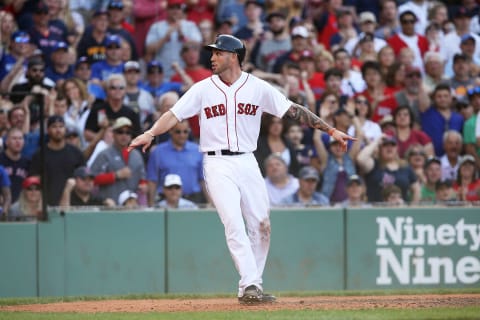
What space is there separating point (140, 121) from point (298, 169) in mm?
1963

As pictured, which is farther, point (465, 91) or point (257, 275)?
point (465, 91)

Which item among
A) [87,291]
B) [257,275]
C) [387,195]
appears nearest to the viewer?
[257,275]

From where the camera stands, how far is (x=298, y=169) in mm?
11969

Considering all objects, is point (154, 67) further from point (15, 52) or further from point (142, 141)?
point (142, 141)

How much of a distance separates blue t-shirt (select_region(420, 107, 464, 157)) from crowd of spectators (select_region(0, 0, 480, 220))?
0.02 meters

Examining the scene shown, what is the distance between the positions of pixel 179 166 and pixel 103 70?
2201mm

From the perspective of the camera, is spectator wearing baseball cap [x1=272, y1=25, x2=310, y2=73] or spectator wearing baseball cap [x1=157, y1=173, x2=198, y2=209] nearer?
spectator wearing baseball cap [x1=157, y1=173, x2=198, y2=209]

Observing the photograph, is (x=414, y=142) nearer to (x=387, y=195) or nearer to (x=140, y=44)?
(x=387, y=195)

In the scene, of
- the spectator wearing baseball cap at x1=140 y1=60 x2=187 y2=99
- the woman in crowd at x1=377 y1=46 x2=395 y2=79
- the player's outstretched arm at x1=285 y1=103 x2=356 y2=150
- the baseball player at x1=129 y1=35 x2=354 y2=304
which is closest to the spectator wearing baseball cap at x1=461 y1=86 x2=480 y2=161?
the woman in crowd at x1=377 y1=46 x2=395 y2=79

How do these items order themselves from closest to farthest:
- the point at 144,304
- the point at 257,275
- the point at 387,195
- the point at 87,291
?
the point at 257,275 < the point at 144,304 < the point at 87,291 < the point at 387,195

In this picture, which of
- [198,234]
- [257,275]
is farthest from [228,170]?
[198,234]

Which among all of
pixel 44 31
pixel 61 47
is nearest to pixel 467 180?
pixel 61 47

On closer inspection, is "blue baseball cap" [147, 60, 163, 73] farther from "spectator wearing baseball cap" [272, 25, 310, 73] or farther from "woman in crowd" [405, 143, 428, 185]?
"woman in crowd" [405, 143, 428, 185]

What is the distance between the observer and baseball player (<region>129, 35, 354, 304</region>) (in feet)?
25.4
